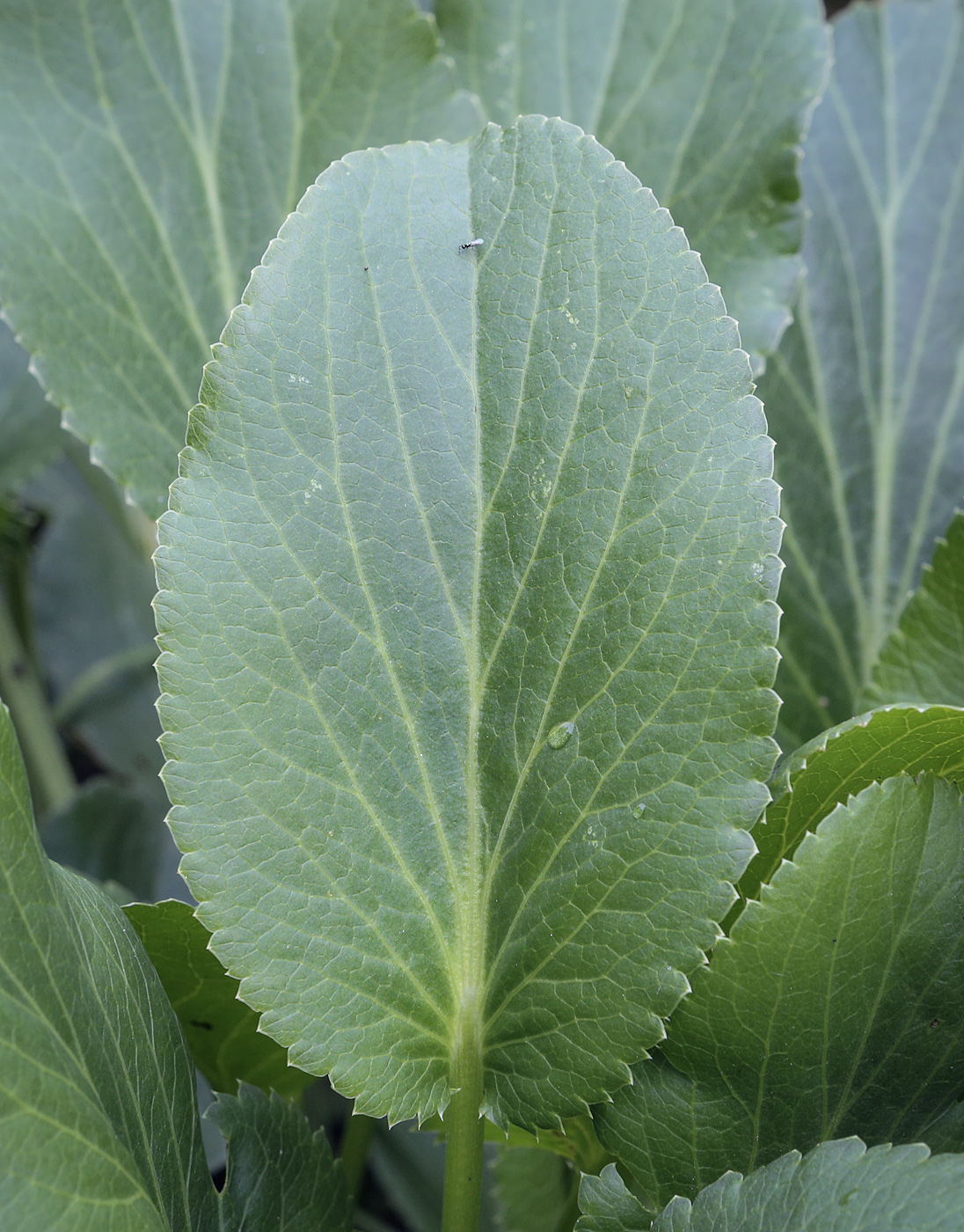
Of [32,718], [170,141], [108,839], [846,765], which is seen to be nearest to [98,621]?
[32,718]

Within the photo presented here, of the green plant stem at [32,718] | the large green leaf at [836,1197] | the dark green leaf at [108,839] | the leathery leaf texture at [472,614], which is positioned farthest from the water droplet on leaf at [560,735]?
the green plant stem at [32,718]

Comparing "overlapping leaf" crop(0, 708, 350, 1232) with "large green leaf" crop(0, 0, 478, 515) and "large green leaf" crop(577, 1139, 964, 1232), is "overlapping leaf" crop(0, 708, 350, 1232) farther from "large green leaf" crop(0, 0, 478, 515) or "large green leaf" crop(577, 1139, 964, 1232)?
"large green leaf" crop(0, 0, 478, 515)

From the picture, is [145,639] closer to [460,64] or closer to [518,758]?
[460,64]

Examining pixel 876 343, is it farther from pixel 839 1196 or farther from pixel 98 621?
pixel 98 621

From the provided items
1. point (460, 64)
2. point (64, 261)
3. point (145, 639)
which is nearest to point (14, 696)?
point (145, 639)

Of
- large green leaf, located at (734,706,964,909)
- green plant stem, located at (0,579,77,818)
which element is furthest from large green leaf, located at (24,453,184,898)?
large green leaf, located at (734,706,964,909)
